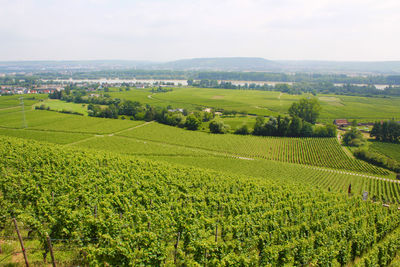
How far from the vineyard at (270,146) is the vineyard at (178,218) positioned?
79.0ft

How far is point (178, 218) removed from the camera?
17797mm

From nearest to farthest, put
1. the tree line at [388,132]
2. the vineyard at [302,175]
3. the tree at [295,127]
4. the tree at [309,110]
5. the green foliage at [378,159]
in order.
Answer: the vineyard at [302,175] < the green foliage at [378,159] < the tree line at [388,132] < the tree at [295,127] < the tree at [309,110]

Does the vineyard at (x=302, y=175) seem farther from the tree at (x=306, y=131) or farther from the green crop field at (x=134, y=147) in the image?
the tree at (x=306, y=131)

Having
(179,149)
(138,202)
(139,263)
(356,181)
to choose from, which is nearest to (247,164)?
(179,149)

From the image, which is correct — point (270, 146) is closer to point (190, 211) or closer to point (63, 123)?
point (190, 211)

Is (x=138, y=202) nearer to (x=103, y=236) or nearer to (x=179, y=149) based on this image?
(x=103, y=236)

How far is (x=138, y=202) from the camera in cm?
2022

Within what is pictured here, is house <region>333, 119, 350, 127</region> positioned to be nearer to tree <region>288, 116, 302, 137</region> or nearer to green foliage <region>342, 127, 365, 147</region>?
green foliage <region>342, 127, 365, 147</region>

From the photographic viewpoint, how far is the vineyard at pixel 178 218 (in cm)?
1380

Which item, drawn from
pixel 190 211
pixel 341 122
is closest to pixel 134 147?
pixel 190 211

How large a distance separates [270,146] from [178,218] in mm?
47194

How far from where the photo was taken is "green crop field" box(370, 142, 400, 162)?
180ft

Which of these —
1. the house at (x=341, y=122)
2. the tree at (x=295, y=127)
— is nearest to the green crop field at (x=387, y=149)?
the tree at (x=295, y=127)

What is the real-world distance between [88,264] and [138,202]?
7558 mm
